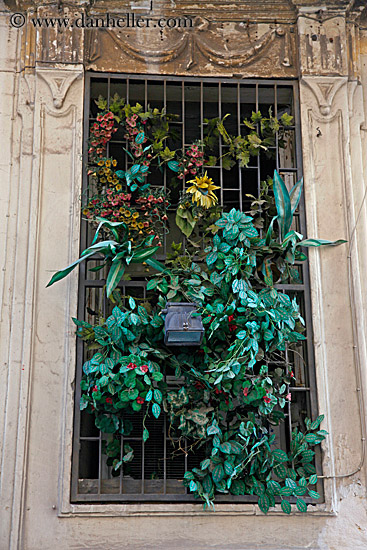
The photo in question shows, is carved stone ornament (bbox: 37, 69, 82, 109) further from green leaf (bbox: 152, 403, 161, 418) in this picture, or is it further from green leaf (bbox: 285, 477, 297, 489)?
green leaf (bbox: 285, 477, 297, 489)

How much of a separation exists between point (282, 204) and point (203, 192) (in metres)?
0.72

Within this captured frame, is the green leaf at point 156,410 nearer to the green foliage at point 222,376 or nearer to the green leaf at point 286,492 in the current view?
the green foliage at point 222,376

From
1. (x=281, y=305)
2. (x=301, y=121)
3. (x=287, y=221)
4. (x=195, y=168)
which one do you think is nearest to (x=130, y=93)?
(x=195, y=168)

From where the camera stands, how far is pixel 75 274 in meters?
6.12

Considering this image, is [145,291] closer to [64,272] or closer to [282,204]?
[64,272]

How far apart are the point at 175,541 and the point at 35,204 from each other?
294cm

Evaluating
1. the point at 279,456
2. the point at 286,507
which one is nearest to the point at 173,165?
the point at 279,456

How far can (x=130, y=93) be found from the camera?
6.87m

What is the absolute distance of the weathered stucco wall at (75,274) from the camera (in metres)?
5.58

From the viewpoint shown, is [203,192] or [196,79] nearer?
[203,192]

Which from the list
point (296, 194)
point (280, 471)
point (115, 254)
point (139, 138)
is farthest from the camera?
point (139, 138)

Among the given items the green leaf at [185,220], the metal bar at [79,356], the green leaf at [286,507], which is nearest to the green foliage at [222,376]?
the green leaf at [286,507]

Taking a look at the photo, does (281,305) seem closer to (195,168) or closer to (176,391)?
(176,391)

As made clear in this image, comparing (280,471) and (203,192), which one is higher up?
(203,192)
